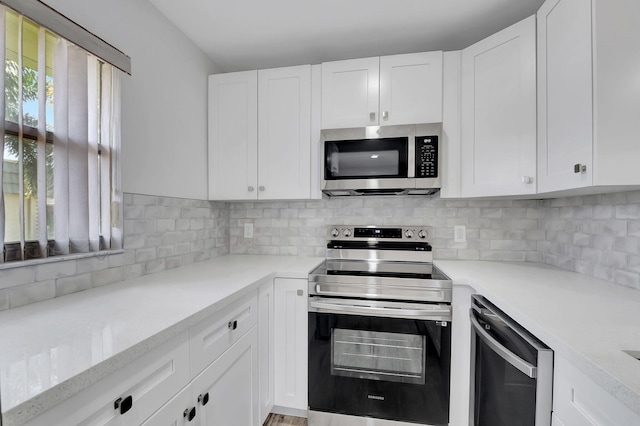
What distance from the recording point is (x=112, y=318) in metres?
0.88

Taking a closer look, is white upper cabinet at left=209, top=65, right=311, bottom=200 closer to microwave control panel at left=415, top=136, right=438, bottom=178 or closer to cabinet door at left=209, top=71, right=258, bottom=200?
cabinet door at left=209, top=71, right=258, bottom=200

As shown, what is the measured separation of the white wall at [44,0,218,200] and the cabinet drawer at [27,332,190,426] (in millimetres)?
928

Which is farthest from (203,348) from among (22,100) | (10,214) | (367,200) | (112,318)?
(367,200)

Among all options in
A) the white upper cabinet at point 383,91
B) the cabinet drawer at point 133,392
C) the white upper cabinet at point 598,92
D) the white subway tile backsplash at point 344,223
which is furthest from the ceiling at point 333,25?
the cabinet drawer at point 133,392

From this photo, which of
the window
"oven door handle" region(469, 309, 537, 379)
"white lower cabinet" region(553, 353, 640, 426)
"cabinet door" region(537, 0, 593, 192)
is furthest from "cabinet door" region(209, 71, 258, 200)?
"white lower cabinet" region(553, 353, 640, 426)

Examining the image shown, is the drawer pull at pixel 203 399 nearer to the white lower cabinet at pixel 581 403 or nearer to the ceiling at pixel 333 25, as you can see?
the white lower cabinet at pixel 581 403

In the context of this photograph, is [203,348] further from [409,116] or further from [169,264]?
[409,116]

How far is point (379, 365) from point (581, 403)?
3.07 ft

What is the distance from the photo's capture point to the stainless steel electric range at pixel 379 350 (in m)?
1.48

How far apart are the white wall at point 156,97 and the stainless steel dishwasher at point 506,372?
1.80m

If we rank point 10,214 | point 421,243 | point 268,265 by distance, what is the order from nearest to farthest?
point 10,214
point 268,265
point 421,243

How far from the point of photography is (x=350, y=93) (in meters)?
1.87

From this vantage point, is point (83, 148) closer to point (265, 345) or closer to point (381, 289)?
point (265, 345)

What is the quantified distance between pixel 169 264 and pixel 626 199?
240 cm
